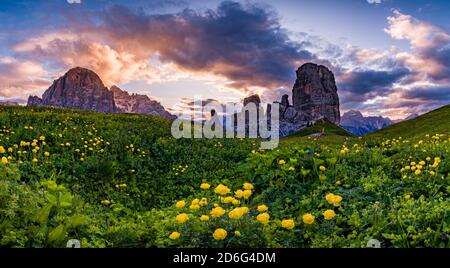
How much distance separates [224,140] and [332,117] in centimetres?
16221

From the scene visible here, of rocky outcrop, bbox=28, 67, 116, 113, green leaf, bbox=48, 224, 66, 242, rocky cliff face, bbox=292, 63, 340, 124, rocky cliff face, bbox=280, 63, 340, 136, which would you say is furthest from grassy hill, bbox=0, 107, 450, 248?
rocky cliff face, bbox=292, 63, 340, 124

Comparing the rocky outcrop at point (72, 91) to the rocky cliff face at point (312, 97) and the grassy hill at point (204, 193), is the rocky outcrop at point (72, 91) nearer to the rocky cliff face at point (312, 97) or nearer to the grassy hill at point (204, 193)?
the rocky cliff face at point (312, 97)

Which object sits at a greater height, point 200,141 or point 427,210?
point 200,141

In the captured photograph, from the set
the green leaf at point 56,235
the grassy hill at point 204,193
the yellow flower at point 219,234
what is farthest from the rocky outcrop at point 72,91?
the yellow flower at point 219,234

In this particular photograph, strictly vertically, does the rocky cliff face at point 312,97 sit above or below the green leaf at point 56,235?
above

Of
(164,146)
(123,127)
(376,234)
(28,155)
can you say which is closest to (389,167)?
(376,234)

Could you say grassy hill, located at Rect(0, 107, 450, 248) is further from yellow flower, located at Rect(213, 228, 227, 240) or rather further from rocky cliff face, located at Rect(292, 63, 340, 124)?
rocky cliff face, located at Rect(292, 63, 340, 124)

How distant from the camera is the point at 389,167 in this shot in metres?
8.48

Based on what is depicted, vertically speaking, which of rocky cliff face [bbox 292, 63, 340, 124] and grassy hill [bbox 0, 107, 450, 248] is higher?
rocky cliff face [bbox 292, 63, 340, 124]

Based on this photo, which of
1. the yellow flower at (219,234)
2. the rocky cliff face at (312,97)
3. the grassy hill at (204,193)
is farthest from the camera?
the rocky cliff face at (312,97)

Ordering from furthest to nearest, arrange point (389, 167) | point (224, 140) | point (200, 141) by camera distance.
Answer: point (224, 140), point (200, 141), point (389, 167)

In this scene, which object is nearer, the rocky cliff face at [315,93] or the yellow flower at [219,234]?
the yellow flower at [219,234]
